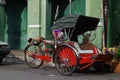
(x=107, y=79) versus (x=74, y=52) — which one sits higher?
(x=74, y=52)

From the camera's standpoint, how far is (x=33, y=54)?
14.2 m

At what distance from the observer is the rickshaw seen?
40.1ft

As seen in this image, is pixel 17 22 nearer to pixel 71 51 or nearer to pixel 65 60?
pixel 65 60

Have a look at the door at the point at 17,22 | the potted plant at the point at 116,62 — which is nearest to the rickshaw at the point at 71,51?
the potted plant at the point at 116,62

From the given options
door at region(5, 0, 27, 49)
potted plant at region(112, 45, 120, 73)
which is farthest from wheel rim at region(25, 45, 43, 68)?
door at region(5, 0, 27, 49)

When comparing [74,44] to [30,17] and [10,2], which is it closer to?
[30,17]

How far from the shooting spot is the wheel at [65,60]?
484 inches

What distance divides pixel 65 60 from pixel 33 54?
205 centimetres

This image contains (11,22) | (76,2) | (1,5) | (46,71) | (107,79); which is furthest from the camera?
(11,22)

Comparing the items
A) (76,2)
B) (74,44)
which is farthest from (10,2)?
(74,44)

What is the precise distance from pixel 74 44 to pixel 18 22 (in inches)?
440

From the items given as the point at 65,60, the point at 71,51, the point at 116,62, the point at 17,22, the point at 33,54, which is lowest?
the point at 116,62

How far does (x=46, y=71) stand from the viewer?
1374 cm

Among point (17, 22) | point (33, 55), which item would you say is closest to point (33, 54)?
point (33, 55)
